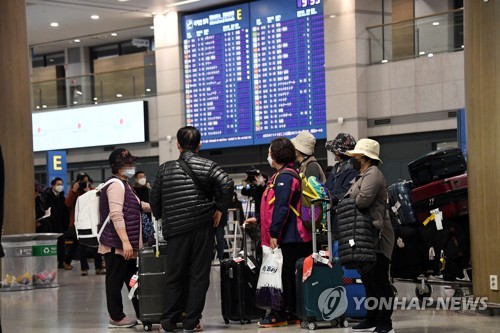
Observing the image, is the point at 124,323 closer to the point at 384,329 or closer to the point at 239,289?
the point at 239,289

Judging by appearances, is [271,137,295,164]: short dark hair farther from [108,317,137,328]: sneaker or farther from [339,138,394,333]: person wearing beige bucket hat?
[108,317,137,328]: sneaker

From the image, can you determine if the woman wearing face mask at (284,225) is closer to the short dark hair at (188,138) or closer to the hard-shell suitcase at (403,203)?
the short dark hair at (188,138)

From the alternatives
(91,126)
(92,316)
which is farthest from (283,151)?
(91,126)

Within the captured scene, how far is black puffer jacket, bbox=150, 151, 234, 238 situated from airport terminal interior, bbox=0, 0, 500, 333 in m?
2.92

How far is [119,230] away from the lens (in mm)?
8320

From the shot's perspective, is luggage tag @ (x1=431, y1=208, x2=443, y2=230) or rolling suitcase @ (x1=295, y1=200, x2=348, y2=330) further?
luggage tag @ (x1=431, y1=208, x2=443, y2=230)

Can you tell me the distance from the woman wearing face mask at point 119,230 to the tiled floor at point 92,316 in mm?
300

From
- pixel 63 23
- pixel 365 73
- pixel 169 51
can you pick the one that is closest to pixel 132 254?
pixel 365 73

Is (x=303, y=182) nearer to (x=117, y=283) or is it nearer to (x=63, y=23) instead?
(x=117, y=283)

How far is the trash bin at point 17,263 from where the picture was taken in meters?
13.4

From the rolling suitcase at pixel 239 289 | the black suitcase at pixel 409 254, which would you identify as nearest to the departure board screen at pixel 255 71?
the black suitcase at pixel 409 254

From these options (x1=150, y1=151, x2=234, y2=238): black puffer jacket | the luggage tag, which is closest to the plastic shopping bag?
(x1=150, y1=151, x2=234, y2=238): black puffer jacket

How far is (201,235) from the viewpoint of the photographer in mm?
7695

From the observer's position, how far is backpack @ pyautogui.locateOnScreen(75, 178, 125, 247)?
8.51m
